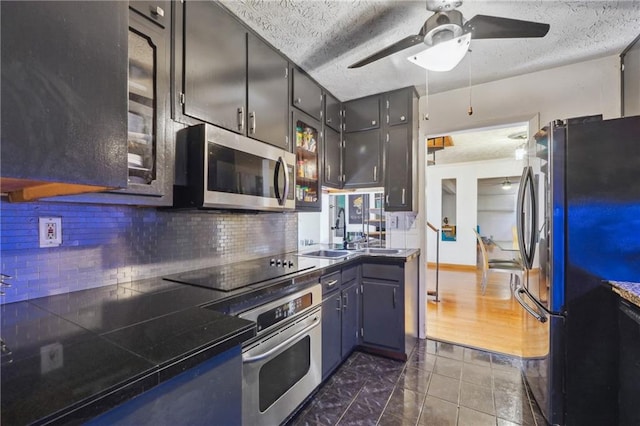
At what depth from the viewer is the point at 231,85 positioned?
166cm

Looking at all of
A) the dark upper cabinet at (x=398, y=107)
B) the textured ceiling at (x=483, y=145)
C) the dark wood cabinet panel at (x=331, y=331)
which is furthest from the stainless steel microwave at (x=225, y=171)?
the textured ceiling at (x=483, y=145)

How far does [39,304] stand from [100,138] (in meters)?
0.87

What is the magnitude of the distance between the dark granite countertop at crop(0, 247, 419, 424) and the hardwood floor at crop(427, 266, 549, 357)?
1.91 m

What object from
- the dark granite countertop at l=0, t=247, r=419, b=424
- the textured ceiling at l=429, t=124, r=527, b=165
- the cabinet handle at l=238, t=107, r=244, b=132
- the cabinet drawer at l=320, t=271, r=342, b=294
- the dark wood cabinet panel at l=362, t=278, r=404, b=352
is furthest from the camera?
the textured ceiling at l=429, t=124, r=527, b=165

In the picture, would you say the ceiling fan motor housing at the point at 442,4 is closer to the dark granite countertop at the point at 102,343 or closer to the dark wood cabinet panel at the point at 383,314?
the dark granite countertop at the point at 102,343

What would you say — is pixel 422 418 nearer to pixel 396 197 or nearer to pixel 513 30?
pixel 396 197

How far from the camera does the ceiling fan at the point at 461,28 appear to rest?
1.41m

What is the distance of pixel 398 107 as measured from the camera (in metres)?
2.76

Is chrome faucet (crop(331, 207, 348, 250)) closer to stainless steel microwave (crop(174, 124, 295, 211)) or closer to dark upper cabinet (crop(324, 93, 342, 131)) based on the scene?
dark upper cabinet (crop(324, 93, 342, 131))

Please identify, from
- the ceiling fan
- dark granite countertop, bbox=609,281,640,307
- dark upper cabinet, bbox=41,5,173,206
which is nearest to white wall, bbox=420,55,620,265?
the ceiling fan

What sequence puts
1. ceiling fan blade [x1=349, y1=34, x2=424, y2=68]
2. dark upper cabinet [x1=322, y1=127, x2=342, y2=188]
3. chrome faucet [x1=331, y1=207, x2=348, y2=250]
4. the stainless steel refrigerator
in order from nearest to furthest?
the stainless steel refrigerator → ceiling fan blade [x1=349, y1=34, x2=424, y2=68] → dark upper cabinet [x1=322, y1=127, x2=342, y2=188] → chrome faucet [x1=331, y1=207, x2=348, y2=250]

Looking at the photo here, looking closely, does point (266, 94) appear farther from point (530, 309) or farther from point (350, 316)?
point (530, 309)

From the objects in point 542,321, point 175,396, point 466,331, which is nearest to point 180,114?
point 175,396

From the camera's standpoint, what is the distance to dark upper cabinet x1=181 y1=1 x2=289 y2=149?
1.45 metres
